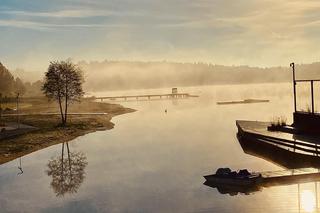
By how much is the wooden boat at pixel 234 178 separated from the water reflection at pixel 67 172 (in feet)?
45.5

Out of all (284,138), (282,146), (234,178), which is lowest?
(234,178)

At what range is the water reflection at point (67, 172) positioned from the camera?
135ft

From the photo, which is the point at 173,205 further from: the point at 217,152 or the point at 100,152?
the point at 100,152

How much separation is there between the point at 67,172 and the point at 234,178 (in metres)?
21.1

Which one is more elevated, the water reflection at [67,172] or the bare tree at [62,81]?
the bare tree at [62,81]

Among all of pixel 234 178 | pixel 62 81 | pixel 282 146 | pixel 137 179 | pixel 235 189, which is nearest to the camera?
pixel 235 189

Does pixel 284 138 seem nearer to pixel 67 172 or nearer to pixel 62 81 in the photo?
pixel 67 172

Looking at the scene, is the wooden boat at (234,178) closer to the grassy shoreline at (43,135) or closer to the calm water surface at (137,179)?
the calm water surface at (137,179)

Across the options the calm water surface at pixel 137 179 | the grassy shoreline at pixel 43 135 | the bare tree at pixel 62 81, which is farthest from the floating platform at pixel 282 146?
the bare tree at pixel 62 81

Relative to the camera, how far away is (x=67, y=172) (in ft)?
160

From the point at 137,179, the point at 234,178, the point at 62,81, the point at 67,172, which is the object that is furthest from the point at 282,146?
the point at 62,81

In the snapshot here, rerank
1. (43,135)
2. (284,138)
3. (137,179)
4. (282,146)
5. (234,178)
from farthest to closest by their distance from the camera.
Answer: (43,135) < (284,138) < (282,146) < (137,179) < (234,178)

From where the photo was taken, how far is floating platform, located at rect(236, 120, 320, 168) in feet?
149

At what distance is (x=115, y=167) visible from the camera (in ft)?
163
